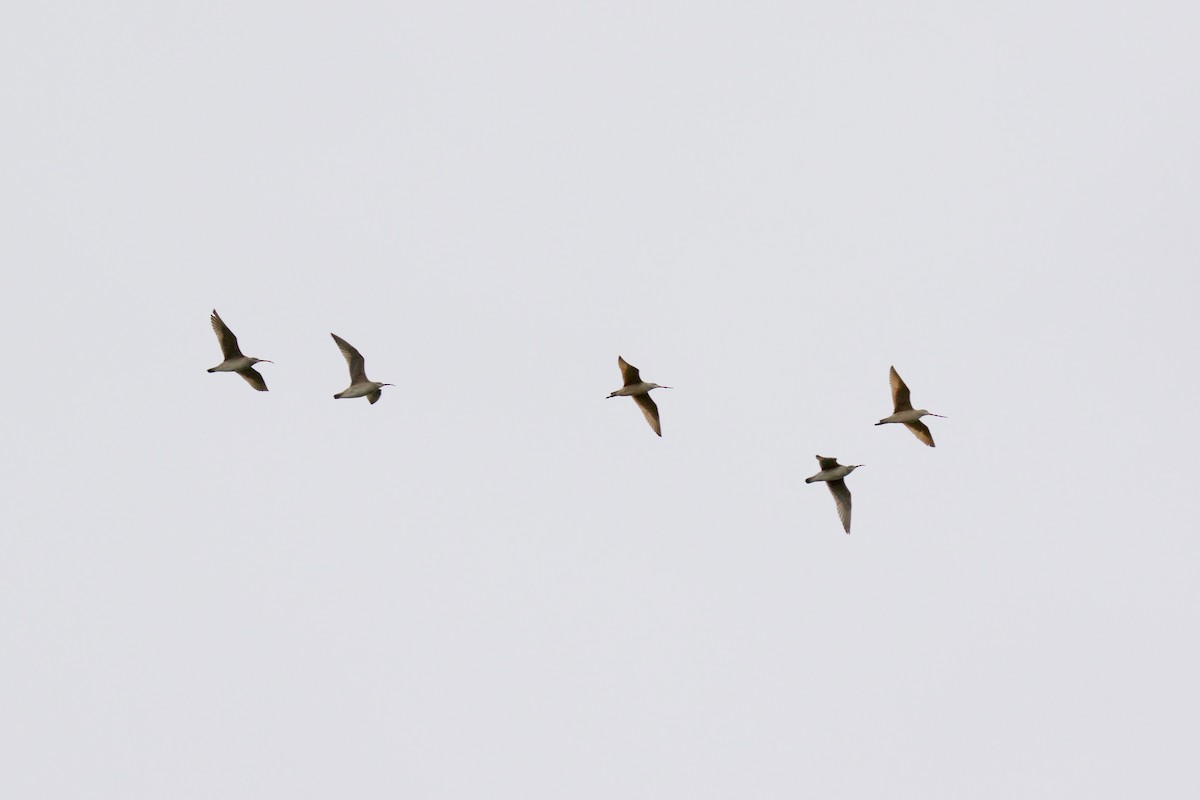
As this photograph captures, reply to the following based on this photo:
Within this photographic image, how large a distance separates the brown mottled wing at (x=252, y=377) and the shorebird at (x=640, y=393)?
12.8 m

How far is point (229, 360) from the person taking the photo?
7369 cm

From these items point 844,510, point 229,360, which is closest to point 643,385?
point 844,510

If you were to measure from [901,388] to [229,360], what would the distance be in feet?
78.5

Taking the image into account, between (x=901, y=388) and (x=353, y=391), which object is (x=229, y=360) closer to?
(x=353, y=391)

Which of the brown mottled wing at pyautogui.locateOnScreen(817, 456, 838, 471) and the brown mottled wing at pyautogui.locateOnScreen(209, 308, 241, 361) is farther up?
the brown mottled wing at pyautogui.locateOnScreen(209, 308, 241, 361)

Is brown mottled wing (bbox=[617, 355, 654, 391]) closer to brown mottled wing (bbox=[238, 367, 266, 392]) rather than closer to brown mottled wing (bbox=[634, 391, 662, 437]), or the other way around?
brown mottled wing (bbox=[634, 391, 662, 437])

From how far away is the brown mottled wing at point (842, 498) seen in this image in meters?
71.9

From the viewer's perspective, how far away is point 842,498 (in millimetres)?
72438

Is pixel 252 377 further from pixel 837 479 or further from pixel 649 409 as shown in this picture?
pixel 837 479

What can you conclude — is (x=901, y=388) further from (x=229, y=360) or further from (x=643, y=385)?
(x=229, y=360)

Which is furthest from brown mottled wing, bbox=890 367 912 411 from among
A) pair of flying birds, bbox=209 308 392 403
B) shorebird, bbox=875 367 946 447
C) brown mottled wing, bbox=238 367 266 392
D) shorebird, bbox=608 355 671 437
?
brown mottled wing, bbox=238 367 266 392

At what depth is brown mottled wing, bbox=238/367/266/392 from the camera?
7394 centimetres

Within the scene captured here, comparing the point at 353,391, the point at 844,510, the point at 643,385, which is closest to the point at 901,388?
the point at 844,510

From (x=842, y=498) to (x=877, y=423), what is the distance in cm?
335
